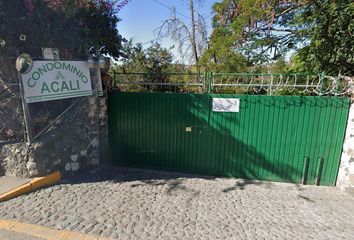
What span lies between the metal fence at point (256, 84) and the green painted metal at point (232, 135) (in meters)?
0.20

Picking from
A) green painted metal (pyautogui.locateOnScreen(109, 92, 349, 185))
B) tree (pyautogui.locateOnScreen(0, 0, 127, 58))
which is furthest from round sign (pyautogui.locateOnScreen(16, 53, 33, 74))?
green painted metal (pyautogui.locateOnScreen(109, 92, 349, 185))

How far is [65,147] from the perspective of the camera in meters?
5.14

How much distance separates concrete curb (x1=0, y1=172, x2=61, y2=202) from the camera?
4181 mm

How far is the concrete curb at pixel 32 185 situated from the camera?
4.18 meters

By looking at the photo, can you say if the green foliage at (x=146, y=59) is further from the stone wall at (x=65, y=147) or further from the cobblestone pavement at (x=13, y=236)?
the cobblestone pavement at (x=13, y=236)

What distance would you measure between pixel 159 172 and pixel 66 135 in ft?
6.97

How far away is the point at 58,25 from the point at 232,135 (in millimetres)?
4125

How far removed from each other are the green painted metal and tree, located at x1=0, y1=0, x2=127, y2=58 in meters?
1.34

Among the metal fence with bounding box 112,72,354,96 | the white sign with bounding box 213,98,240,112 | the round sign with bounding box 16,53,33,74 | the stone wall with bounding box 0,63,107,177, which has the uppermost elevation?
the round sign with bounding box 16,53,33,74

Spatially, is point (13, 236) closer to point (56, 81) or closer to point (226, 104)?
point (56, 81)

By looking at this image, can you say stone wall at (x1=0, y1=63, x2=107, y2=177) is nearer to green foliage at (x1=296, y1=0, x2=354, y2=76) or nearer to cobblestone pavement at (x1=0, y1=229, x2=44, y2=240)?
cobblestone pavement at (x1=0, y1=229, x2=44, y2=240)

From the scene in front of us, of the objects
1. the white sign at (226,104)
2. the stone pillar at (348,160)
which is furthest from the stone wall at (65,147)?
the stone pillar at (348,160)

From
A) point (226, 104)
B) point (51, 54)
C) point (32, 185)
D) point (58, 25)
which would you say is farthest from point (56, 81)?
point (226, 104)

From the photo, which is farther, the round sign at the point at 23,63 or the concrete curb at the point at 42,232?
the round sign at the point at 23,63
